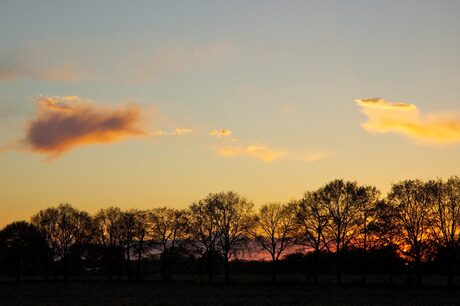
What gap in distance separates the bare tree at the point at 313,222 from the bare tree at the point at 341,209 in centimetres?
81

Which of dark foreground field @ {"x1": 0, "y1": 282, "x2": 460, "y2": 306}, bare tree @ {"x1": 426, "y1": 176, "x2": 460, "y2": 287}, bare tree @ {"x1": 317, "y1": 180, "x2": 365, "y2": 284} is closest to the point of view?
dark foreground field @ {"x1": 0, "y1": 282, "x2": 460, "y2": 306}

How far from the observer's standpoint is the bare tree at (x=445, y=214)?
7369cm

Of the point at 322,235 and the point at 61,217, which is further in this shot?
the point at 61,217

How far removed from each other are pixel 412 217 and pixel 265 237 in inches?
1024

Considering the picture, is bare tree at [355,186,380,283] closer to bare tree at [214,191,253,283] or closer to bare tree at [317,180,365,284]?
bare tree at [317,180,365,284]

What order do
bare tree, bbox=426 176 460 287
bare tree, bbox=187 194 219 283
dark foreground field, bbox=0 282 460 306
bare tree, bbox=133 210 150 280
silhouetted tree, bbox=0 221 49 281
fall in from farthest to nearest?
silhouetted tree, bbox=0 221 49 281 < bare tree, bbox=133 210 150 280 < bare tree, bbox=187 194 219 283 < bare tree, bbox=426 176 460 287 < dark foreground field, bbox=0 282 460 306

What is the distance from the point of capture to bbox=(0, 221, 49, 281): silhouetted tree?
11488cm

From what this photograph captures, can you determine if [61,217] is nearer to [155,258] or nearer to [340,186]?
[155,258]

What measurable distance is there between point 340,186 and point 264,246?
17001mm

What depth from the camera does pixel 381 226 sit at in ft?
255

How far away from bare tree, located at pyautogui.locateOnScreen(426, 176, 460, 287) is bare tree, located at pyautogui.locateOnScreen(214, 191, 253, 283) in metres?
31.6

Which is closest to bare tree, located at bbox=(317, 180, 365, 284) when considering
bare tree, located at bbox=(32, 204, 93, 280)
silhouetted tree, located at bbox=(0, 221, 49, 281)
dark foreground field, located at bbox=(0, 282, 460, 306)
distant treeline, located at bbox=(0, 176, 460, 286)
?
distant treeline, located at bbox=(0, 176, 460, 286)

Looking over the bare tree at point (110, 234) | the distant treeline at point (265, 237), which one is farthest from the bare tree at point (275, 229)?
the bare tree at point (110, 234)

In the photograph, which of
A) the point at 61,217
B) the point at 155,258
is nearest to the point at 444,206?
the point at 155,258
